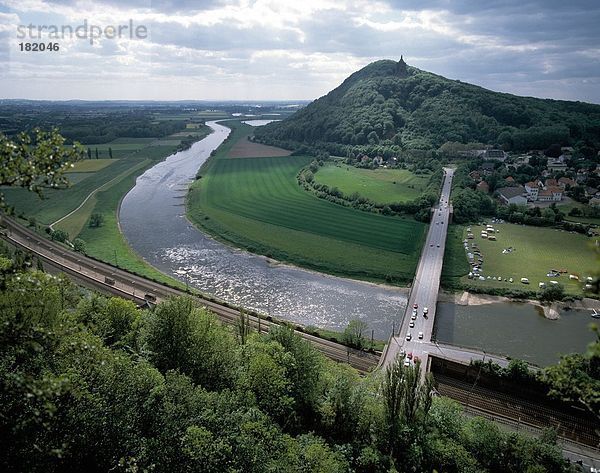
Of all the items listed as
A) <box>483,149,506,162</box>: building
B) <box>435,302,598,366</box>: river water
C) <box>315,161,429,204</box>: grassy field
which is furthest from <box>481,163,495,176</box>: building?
<box>435,302,598,366</box>: river water

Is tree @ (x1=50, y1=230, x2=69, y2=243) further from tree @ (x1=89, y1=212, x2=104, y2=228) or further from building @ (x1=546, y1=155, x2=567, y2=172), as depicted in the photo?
building @ (x1=546, y1=155, x2=567, y2=172)

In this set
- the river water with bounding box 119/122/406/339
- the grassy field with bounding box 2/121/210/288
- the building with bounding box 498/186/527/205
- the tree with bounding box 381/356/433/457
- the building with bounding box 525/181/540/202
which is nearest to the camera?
the tree with bounding box 381/356/433/457

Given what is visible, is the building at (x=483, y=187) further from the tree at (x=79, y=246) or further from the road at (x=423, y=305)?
the tree at (x=79, y=246)

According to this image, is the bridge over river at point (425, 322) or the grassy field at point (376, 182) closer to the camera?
the bridge over river at point (425, 322)

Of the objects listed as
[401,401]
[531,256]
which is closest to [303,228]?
[531,256]

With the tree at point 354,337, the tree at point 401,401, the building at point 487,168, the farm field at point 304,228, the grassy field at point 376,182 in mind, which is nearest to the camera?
the tree at point 401,401

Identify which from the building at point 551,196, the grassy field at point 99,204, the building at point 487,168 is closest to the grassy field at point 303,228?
the grassy field at point 99,204

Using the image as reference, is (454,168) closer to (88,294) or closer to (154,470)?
(88,294)
